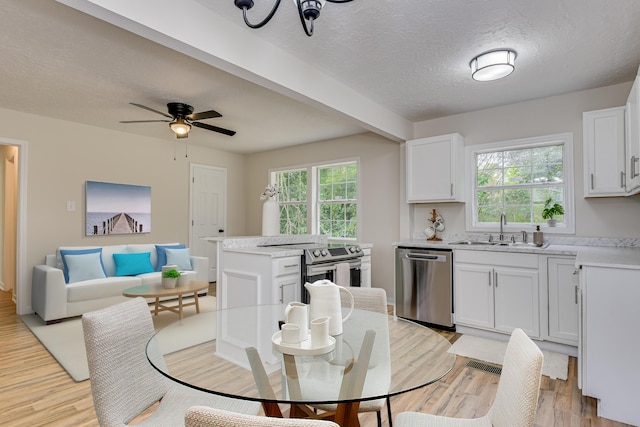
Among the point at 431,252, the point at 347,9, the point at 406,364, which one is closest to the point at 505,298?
the point at 431,252

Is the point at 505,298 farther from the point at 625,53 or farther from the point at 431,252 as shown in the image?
the point at 625,53

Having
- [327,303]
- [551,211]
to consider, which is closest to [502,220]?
[551,211]

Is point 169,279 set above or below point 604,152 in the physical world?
below

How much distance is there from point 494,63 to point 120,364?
10.1 ft

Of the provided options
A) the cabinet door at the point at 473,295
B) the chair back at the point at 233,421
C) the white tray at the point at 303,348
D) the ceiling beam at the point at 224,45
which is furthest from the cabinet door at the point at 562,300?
the chair back at the point at 233,421

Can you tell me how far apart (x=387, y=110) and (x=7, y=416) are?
161 inches

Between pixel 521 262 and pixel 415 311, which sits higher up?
pixel 521 262

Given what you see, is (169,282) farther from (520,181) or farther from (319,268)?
(520,181)

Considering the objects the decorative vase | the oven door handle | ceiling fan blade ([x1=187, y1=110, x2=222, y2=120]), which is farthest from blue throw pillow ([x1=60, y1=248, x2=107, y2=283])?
the oven door handle

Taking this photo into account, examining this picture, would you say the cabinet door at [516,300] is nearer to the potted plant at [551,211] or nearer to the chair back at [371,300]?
the potted plant at [551,211]

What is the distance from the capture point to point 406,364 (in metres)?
1.29

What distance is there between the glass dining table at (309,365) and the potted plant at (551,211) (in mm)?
2662

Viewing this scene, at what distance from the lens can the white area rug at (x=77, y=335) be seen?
5.19 ft

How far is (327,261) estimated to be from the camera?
318cm
